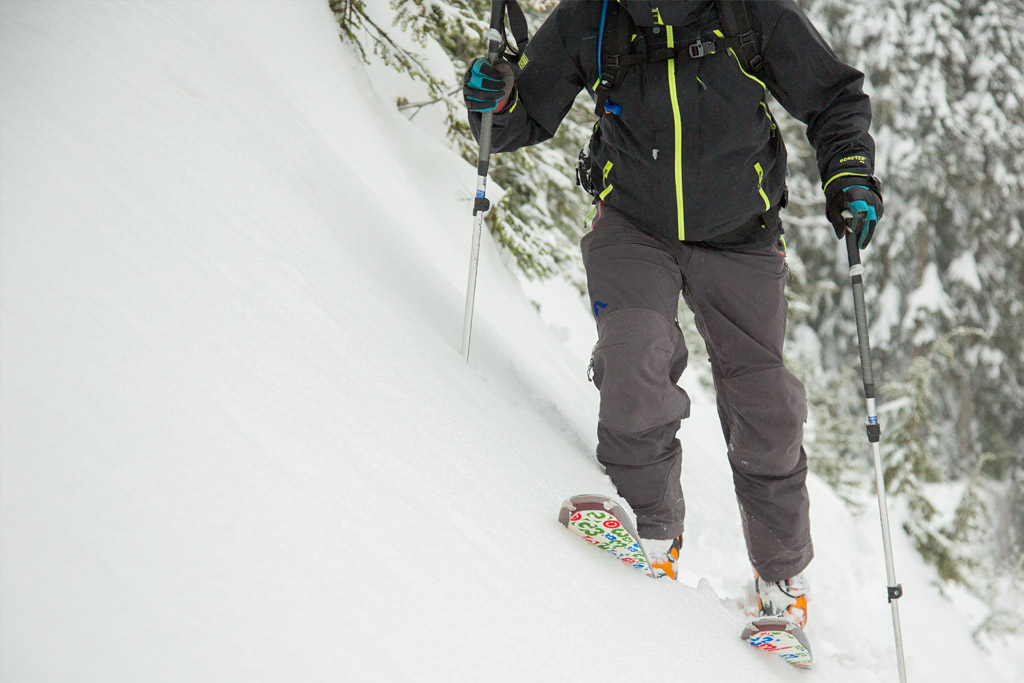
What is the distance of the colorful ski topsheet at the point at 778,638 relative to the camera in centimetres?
255

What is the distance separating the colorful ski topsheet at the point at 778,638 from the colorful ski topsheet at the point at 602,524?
1.83ft

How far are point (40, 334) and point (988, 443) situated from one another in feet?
71.0

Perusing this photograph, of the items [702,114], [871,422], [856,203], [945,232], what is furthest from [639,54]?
[945,232]

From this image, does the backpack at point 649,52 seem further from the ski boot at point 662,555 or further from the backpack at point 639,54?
the ski boot at point 662,555

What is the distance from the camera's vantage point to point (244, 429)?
5.23 feet

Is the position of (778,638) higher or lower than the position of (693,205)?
lower

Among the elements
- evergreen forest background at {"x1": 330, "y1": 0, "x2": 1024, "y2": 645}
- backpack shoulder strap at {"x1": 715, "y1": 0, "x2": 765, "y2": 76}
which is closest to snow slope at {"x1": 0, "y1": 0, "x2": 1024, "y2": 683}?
backpack shoulder strap at {"x1": 715, "y1": 0, "x2": 765, "y2": 76}

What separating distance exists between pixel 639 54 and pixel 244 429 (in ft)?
6.78

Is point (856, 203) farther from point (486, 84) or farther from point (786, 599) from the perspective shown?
point (786, 599)

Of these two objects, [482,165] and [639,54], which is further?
[482,165]

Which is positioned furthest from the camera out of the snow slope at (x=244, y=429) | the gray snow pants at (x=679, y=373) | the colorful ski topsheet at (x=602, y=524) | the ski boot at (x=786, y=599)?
the ski boot at (x=786, y=599)

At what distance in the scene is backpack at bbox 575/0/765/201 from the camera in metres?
2.74

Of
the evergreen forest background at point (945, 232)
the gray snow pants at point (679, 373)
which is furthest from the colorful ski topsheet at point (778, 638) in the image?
the evergreen forest background at point (945, 232)

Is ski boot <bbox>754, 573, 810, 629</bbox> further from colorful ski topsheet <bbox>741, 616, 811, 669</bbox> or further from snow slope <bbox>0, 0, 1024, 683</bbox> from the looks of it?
colorful ski topsheet <bbox>741, 616, 811, 669</bbox>
